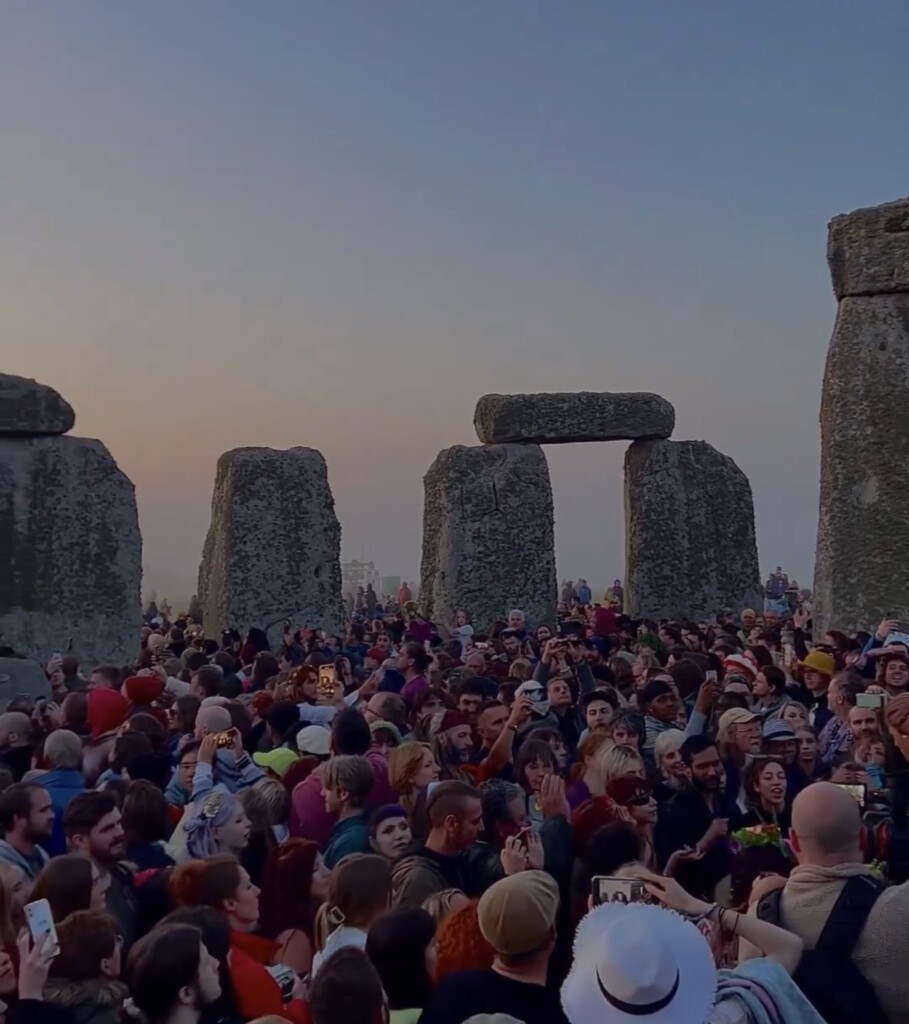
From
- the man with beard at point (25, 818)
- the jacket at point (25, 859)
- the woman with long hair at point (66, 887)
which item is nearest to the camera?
the woman with long hair at point (66, 887)

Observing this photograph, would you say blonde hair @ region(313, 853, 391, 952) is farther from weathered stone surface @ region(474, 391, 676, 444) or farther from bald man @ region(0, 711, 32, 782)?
weathered stone surface @ region(474, 391, 676, 444)

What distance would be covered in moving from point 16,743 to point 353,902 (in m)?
2.91

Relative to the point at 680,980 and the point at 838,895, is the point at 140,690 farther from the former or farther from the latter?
the point at 680,980

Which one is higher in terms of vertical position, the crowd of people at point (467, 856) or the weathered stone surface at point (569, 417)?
the weathered stone surface at point (569, 417)

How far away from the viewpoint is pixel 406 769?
4.45 metres

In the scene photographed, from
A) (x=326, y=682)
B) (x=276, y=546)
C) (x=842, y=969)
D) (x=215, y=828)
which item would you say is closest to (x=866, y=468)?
(x=326, y=682)

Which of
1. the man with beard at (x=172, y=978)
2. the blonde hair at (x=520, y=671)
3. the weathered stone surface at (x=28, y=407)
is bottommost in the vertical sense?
the man with beard at (x=172, y=978)

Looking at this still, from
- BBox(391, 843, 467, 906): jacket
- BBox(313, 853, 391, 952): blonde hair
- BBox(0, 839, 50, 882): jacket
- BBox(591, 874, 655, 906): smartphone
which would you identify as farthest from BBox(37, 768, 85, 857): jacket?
BBox(591, 874, 655, 906): smartphone

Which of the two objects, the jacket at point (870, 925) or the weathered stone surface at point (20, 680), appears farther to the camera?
the weathered stone surface at point (20, 680)

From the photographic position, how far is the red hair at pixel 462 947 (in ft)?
9.35

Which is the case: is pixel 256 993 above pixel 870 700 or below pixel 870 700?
below

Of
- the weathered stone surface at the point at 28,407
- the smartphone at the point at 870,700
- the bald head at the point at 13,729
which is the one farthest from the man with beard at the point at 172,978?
the weathered stone surface at the point at 28,407

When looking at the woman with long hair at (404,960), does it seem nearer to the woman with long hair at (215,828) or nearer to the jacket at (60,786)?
the woman with long hair at (215,828)

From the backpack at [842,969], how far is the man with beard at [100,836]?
181 cm
